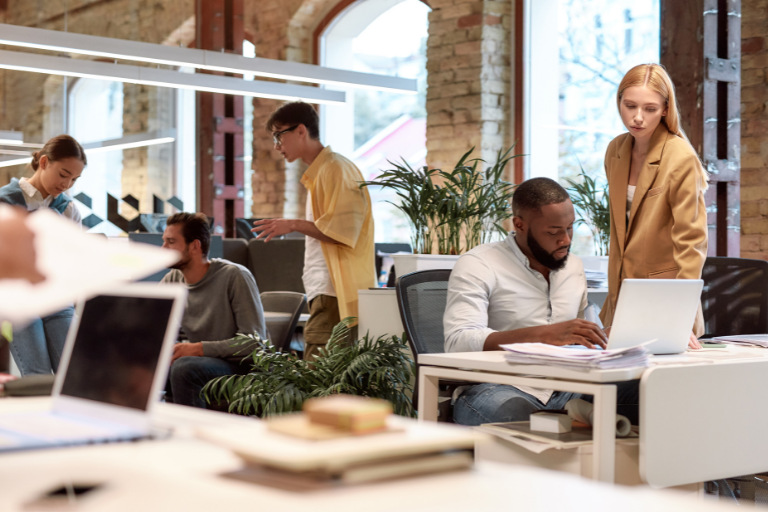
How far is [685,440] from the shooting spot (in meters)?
1.72

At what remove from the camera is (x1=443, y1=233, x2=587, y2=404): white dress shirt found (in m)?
2.38

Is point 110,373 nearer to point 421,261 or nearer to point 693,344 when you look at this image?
point 693,344

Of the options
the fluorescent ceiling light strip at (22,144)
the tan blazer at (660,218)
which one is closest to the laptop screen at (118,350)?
the tan blazer at (660,218)

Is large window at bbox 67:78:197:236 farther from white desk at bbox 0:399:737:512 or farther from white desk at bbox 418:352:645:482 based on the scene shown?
white desk at bbox 0:399:737:512

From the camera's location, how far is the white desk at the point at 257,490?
734 mm

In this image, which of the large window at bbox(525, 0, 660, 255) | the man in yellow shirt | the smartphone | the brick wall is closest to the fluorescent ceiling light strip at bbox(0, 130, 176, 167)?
the large window at bbox(525, 0, 660, 255)

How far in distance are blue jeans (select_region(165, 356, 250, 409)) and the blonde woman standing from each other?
1.34 metres

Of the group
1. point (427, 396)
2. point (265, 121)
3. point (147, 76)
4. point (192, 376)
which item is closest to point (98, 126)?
point (265, 121)

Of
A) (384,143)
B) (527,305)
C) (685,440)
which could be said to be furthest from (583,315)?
(384,143)

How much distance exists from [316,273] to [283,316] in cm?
22

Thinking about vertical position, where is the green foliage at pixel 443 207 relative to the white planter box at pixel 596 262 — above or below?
above

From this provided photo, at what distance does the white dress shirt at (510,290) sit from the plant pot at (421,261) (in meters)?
0.95

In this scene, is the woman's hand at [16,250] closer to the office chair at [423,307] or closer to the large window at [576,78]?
the office chair at [423,307]

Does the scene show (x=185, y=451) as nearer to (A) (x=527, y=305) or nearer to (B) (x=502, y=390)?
(B) (x=502, y=390)
